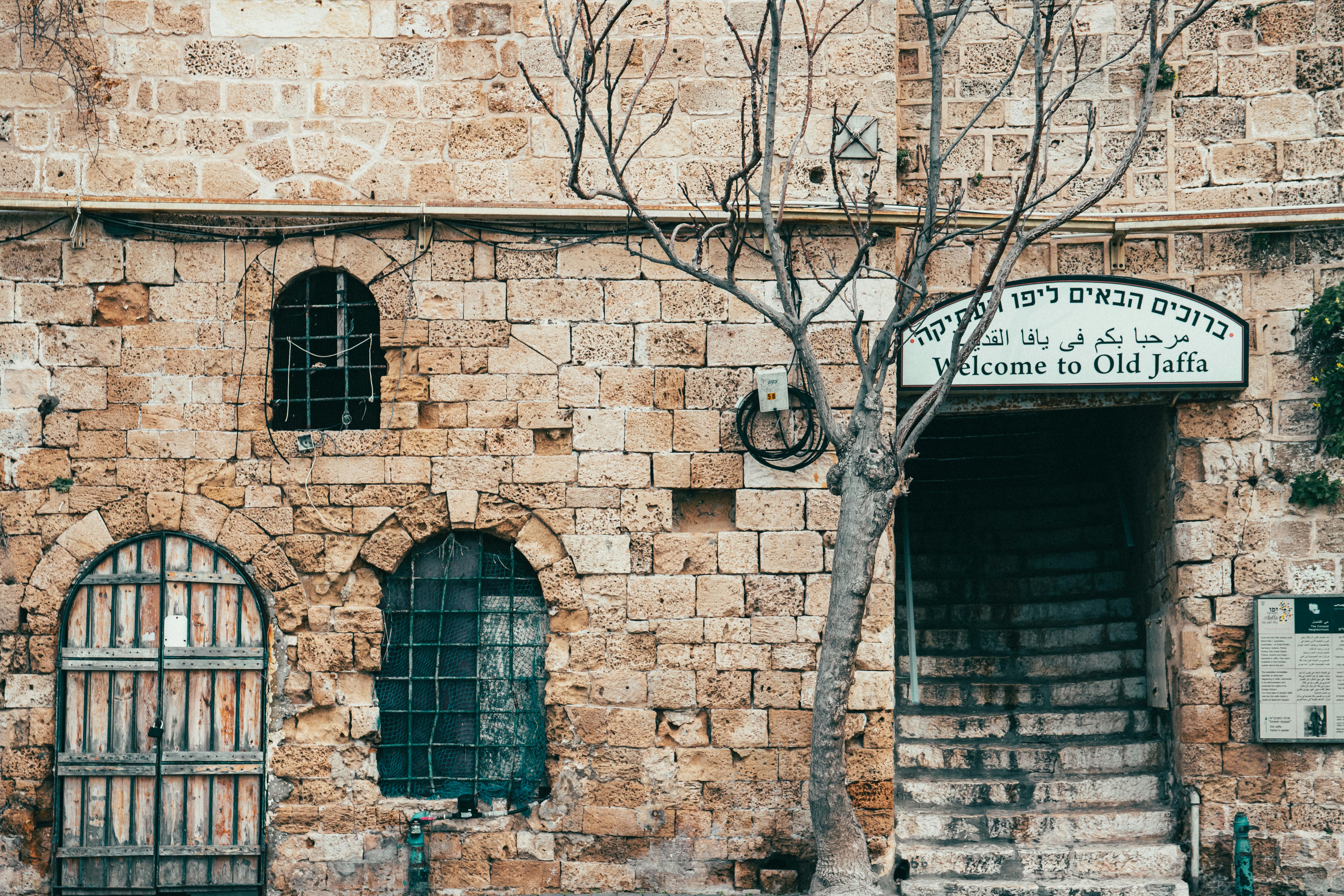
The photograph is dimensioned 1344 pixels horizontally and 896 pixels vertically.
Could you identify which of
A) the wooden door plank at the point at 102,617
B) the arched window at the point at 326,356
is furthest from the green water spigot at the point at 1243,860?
the wooden door plank at the point at 102,617

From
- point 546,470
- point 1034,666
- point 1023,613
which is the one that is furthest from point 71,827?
point 1023,613

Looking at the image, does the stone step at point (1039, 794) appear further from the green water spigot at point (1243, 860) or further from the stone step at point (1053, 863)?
the green water spigot at point (1243, 860)

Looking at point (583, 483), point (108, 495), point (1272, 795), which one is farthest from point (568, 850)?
point (1272, 795)

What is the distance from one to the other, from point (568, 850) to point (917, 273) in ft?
12.2

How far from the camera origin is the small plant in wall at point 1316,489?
6691 mm

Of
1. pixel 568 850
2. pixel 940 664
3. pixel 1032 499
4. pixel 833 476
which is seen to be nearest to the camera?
pixel 833 476

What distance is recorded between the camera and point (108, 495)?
6727 millimetres

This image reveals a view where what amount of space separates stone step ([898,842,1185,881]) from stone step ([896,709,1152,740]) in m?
0.90

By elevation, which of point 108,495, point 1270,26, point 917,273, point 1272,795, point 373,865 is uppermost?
point 1270,26

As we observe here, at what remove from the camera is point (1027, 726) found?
7492mm

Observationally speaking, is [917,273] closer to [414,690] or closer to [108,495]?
[414,690]

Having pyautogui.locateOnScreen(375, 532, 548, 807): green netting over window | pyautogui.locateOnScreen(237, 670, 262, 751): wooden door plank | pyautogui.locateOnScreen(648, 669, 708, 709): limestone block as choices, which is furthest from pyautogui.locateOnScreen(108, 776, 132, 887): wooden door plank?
pyautogui.locateOnScreen(648, 669, 708, 709): limestone block

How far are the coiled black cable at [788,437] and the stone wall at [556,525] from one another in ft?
0.29

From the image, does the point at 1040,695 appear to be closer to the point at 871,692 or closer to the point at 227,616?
the point at 871,692
